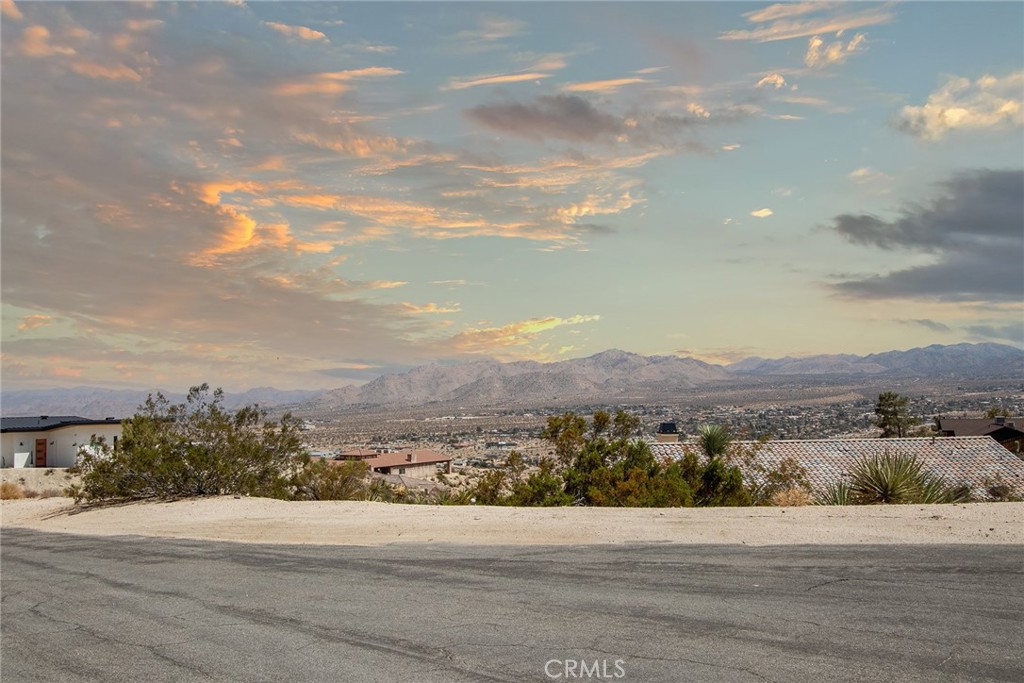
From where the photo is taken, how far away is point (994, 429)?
5759 cm

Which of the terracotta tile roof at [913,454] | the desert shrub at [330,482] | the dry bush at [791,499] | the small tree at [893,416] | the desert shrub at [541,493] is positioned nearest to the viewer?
the dry bush at [791,499]

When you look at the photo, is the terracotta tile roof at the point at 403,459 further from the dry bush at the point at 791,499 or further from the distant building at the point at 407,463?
the dry bush at the point at 791,499

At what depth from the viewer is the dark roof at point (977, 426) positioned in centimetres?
5794

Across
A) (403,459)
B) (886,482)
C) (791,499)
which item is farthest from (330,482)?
(403,459)

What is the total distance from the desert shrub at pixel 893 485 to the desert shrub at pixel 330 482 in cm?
1434

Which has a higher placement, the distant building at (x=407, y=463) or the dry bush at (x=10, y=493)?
the dry bush at (x=10, y=493)

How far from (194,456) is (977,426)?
57514 millimetres

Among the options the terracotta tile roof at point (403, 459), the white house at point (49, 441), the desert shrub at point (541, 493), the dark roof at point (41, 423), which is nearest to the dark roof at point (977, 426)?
the terracotta tile roof at point (403, 459)

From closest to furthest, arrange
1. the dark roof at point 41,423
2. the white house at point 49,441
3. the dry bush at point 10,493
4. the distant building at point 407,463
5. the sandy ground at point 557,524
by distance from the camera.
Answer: the sandy ground at point 557,524 → the dry bush at point 10,493 → the white house at point 49,441 → the dark roof at point 41,423 → the distant building at point 407,463

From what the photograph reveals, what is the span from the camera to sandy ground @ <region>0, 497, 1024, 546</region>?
1445cm

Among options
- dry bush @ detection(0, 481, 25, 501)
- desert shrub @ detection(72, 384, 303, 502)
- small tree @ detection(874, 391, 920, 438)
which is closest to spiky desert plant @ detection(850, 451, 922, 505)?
desert shrub @ detection(72, 384, 303, 502)

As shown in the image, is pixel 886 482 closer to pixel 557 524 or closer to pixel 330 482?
pixel 557 524

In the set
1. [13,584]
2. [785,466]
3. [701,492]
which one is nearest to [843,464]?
[785,466]

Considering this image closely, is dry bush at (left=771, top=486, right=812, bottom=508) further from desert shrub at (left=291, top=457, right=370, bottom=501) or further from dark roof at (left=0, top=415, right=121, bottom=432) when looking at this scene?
dark roof at (left=0, top=415, right=121, bottom=432)
